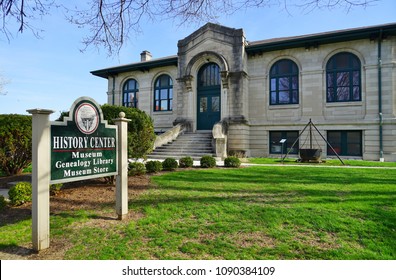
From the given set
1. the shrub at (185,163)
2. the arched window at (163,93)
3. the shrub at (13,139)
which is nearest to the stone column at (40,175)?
the shrub at (13,139)

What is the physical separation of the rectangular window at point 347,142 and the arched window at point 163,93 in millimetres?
13423

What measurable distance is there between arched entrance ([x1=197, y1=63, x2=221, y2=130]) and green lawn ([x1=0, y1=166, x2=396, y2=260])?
44.1ft

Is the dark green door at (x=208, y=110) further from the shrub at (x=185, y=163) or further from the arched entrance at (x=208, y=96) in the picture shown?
the shrub at (x=185, y=163)

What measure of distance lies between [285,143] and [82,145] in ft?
52.8

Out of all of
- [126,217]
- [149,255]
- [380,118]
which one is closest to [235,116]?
[380,118]

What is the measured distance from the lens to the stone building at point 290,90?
15.7 m

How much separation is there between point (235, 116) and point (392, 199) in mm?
12823

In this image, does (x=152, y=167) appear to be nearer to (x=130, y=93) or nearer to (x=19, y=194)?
(x=19, y=194)

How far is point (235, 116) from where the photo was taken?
59.2 ft

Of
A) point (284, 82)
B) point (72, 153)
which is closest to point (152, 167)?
point (72, 153)

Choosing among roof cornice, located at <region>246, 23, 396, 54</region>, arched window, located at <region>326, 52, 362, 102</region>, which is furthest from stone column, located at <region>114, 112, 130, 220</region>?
arched window, located at <region>326, 52, 362, 102</region>

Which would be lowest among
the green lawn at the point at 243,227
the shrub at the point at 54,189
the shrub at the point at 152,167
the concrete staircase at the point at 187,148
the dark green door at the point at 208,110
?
the green lawn at the point at 243,227

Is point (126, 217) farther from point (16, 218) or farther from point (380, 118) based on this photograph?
point (380, 118)

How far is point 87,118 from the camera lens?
4359 millimetres
